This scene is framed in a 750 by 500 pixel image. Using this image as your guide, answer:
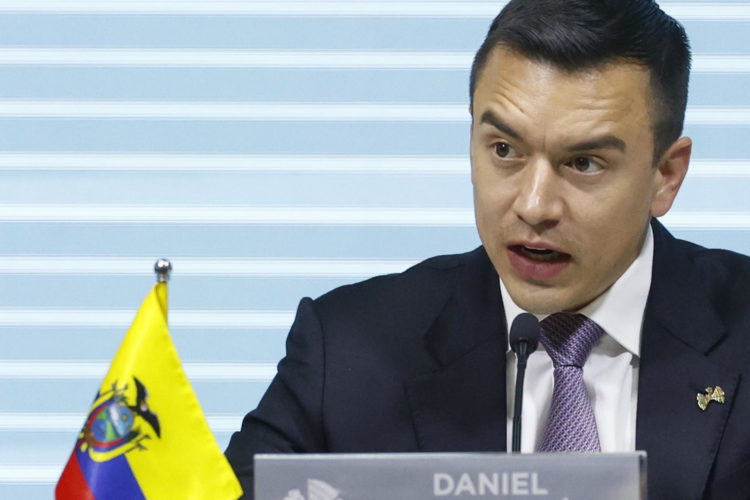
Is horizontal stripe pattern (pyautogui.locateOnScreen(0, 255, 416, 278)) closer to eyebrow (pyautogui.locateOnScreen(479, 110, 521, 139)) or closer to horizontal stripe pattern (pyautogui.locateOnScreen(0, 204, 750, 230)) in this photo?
horizontal stripe pattern (pyautogui.locateOnScreen(0, 204, 750, 230))

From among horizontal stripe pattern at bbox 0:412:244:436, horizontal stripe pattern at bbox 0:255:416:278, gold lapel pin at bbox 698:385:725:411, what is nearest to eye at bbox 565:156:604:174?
gold lapel pin at bbox 698:385:725:411

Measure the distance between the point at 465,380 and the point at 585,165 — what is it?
462mm

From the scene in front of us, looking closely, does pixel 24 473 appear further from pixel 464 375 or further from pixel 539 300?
pixel 539 300

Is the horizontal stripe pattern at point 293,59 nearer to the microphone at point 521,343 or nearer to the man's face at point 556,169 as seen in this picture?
the man's face at point 556,169

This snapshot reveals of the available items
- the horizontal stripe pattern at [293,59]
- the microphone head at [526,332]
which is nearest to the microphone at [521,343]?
the microphone head at [526,332]

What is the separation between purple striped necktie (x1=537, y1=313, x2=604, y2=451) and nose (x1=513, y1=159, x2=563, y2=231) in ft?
0.78

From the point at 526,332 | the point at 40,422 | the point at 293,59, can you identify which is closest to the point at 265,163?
the point at 293,59

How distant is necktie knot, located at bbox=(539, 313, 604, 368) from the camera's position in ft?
8.29

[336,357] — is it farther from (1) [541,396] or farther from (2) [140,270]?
(2) [140,270]

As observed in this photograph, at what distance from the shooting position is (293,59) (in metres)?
3.23

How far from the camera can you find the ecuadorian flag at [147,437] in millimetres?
2242

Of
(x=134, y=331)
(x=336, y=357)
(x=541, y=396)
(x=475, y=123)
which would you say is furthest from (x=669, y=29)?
(x=134, y=331)

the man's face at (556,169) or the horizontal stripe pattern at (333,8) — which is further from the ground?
the horizontal stripe pattern at (333,8)

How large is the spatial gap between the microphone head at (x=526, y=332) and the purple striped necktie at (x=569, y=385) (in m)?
0.33
